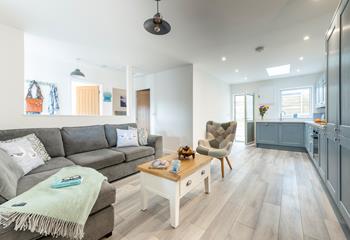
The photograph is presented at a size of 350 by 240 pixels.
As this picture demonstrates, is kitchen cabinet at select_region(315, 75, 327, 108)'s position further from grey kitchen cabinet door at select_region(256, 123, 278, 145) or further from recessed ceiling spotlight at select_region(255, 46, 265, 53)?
recessed ceiling spotlight at select_region(255, 46, 265, 53)

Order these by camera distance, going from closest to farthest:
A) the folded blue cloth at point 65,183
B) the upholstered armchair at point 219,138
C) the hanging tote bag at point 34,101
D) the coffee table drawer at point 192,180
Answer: the folded blue cloth at point 65,183
the coffee table drawer at point 192,180
the upholstered armchair at point 219,138
the hanging tote bag at point 34,101

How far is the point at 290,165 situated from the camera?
3.27 metres

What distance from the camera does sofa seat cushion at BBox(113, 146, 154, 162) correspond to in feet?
8.86

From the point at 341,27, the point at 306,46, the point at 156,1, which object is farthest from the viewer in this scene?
the point at 306,46

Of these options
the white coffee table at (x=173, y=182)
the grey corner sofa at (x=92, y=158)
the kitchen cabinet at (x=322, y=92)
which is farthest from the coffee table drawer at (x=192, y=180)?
the kitchen cabinet at (x=322, y=92)

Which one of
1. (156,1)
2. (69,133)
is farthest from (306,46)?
(69,133)

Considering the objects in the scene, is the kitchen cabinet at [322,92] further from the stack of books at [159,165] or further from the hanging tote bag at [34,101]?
the hanging tote bag at [34,101]

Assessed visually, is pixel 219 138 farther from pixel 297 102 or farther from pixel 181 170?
pixel 297 102

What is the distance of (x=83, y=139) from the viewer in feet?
8.86

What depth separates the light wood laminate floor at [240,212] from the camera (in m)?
1.40

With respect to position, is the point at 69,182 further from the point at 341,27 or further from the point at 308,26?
the point at 308,26

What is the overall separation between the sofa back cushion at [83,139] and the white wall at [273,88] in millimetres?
5489

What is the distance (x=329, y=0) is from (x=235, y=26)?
1.08 m

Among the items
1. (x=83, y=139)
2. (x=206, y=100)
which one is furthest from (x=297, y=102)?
(x=83, y=139)
